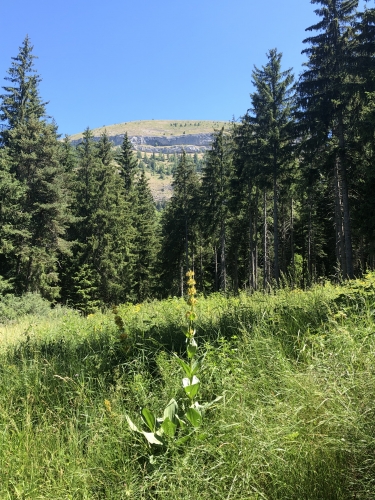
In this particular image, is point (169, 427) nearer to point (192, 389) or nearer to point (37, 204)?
point (192, 389)

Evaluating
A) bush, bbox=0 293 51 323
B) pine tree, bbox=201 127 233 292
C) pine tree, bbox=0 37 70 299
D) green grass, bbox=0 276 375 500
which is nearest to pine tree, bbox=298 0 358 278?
pine tree, bbox=201 127 233 292

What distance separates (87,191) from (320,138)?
2052 cm

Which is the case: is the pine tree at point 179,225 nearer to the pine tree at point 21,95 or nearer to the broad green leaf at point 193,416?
the pine tree at point 21,95

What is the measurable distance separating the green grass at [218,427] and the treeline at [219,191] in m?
3.72

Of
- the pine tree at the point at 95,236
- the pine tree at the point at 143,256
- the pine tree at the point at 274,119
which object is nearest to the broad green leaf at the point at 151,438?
the pine tree at the point at 274,119

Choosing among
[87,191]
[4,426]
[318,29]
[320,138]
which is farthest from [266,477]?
[87,191]

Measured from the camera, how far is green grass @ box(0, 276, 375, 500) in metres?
1.89

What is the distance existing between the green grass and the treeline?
372cm

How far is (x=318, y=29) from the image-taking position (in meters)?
16.9

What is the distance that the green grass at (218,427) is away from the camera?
1.89m

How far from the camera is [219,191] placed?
1123 inches

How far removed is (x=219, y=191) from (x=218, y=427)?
89.3ft

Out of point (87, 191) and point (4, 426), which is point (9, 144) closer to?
point (87, 191)

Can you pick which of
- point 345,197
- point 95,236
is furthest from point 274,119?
point 95,236
